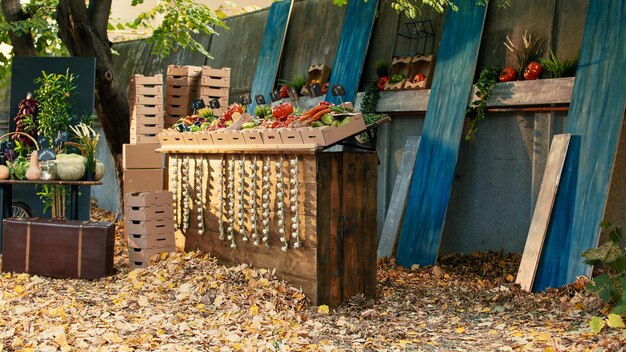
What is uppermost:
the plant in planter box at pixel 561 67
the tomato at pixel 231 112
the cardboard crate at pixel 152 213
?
the plant in planter box at pixel 561 67

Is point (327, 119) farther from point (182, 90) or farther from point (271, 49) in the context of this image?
point (271, 49)

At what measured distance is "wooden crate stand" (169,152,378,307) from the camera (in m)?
6.04

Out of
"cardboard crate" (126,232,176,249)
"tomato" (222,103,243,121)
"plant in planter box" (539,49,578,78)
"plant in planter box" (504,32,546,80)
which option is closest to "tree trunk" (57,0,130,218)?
"cardboard crate" (126,232,176,249)

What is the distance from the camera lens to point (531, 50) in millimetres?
7512

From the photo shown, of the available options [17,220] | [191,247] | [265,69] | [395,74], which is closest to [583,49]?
[395,74]

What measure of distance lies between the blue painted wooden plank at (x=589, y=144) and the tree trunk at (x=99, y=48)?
18.4ft

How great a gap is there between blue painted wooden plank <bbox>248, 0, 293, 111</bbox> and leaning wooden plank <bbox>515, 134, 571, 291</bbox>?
4150 millimetres

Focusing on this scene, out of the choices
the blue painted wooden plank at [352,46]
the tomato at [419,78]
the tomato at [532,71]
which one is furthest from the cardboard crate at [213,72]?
the tomato at [532,71]

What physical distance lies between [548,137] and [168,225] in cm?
341

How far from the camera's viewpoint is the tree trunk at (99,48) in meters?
9.87

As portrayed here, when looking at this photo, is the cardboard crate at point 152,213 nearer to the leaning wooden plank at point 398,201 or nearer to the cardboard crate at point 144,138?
the cardboard crate at point 144,138

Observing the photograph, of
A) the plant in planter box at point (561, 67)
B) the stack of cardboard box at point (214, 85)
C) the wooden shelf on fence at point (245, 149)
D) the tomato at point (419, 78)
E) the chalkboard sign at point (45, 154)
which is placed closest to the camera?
the wooden shelf on fence at point (245, 149)

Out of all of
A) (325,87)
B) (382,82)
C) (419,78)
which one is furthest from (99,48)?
(419,78)

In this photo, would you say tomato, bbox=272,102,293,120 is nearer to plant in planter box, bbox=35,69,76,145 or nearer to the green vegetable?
the green vegetable
